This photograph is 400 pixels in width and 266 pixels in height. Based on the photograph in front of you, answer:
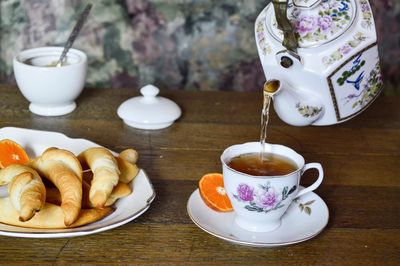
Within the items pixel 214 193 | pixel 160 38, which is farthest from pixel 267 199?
pixel 160 38

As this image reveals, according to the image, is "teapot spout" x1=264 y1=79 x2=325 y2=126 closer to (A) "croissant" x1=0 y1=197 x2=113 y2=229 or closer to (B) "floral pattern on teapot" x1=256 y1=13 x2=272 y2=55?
(B) "floral pattern on teapot" x1=256 y1=13 x2=272 y2=55

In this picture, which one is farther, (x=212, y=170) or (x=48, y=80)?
(x=48, y=80)

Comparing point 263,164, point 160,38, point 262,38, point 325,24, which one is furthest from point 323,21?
point 160,38

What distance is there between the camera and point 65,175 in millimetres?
807

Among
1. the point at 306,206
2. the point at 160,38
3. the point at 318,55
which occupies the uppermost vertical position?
the point at 318,55

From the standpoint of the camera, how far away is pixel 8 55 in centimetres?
163

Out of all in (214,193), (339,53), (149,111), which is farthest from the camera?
(149,111)

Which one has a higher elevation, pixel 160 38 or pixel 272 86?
pixel 272 86

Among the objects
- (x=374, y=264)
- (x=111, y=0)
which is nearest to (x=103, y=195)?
(x=374, y=264)

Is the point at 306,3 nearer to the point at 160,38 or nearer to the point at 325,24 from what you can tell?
the point at 325,24

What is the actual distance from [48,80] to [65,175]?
16.0 inches

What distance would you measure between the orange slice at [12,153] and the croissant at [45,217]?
6.3 inches

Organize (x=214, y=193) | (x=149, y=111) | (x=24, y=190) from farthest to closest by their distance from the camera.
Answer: (x=149, y=111)
(x=214, y=193)
(x=24, y=190)

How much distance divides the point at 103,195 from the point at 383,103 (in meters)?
0.74
